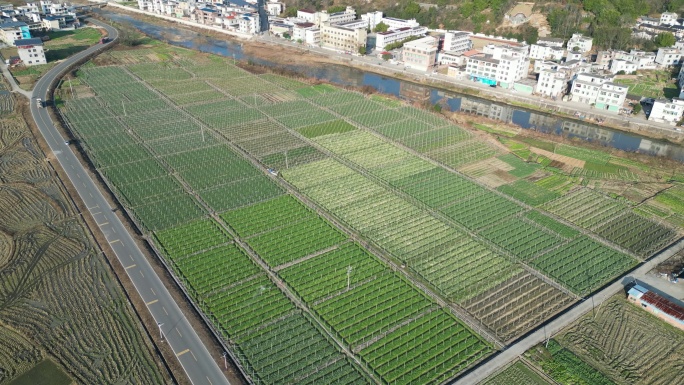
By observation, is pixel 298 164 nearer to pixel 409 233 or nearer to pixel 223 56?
pixel 409 233

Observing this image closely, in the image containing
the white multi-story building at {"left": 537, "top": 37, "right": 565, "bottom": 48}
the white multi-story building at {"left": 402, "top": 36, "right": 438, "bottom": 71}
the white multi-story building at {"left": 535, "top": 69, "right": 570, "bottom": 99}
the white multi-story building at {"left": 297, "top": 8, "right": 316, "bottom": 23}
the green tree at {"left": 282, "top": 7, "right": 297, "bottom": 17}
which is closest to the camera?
the white multi-story building at {"left": 535, "top": 69, "right": 570, "bottom": 99}

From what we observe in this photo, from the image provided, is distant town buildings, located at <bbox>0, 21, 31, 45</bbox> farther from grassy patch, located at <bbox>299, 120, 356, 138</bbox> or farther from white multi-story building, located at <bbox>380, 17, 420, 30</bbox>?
white multi-story building, located at <bbox>380, 17, 420, 30</bbox>

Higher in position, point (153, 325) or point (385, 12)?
point (385, 12)

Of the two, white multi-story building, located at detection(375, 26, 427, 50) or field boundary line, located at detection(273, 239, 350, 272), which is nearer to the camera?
field boundary line, located at detection(273, 239, 350, 272)

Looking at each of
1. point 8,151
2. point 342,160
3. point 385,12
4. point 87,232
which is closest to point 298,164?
point 342,160

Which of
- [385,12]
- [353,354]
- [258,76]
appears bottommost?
[353,354]

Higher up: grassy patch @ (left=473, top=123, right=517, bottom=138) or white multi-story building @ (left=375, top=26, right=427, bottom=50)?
white multi-story building @ (left=375, top=26, right=427, bottom=50)

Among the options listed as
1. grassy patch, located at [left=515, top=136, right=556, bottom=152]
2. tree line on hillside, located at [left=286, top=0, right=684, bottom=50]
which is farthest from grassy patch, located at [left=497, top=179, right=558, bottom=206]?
tree line on hillside, located at [left=286, top=0, right=684, bottom=50]
